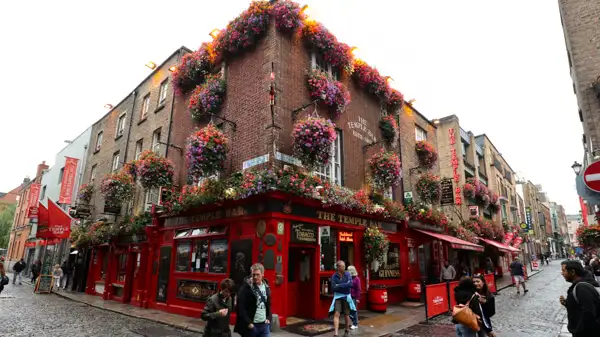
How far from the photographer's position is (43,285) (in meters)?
18.7

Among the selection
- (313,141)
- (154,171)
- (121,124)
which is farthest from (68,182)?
(313,141)

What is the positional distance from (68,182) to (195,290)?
17.9 m

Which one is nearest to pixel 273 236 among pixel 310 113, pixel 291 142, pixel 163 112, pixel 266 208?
pixel 266 208

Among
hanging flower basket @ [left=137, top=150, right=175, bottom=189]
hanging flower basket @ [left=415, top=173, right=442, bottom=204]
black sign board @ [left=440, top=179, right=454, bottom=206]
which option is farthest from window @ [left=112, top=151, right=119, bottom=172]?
black sign board @ [left=440, top=179, right=454, bottom=206]

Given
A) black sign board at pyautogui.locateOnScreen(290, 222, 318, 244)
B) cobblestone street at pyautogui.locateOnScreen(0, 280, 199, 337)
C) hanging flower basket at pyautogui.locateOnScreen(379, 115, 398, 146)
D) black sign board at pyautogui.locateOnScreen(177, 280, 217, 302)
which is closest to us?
cobblestone street at pyautogui.locateOnScreen(0, 280, 199, 337)

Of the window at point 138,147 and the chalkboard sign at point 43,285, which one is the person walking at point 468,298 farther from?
the chalkboard sign at point 43,285

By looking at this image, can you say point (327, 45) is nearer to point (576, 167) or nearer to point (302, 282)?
point (302, 282)

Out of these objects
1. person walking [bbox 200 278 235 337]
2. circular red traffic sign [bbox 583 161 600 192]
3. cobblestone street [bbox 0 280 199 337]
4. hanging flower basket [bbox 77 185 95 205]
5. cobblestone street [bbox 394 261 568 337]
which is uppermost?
hanging flower basket [bbox 77 185 95 205]

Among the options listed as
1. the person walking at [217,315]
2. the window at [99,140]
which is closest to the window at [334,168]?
the person walking at [217,315]

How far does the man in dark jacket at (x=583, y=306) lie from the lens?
4141 millimetres

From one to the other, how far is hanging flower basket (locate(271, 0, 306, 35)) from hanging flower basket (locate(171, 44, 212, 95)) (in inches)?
146

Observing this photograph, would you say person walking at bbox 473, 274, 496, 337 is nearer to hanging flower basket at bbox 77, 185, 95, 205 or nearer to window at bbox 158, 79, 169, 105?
window at bbox 158, 79, 169, 105

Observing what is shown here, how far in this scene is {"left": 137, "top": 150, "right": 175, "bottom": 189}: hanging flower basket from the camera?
12805 millimetres

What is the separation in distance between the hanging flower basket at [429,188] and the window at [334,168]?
19.4 feet
